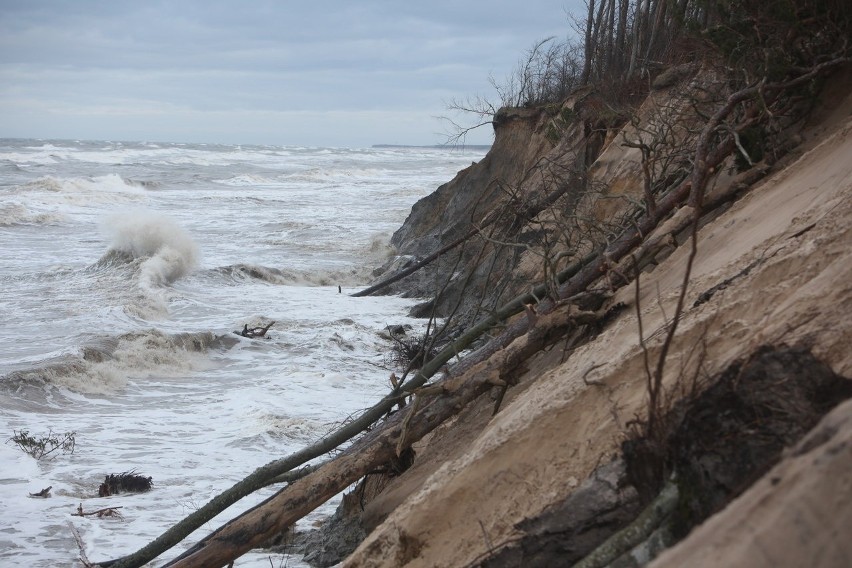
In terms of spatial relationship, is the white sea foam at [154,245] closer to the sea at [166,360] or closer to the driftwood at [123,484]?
the sea at [166,360]

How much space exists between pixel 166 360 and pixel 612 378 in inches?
360

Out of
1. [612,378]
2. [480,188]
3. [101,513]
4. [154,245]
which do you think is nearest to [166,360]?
[101,513]

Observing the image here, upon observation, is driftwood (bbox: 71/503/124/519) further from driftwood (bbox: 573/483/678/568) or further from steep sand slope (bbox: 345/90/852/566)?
driftwood (bbox: 573/483/678/568)

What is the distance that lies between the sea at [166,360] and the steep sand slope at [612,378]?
225 centimetres

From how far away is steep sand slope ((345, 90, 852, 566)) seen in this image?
2922mm

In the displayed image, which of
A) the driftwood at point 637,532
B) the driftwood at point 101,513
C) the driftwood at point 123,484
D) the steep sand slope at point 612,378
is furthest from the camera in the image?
the driftwood at point 123,484

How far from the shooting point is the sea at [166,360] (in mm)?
6727

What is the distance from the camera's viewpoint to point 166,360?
37.4ft

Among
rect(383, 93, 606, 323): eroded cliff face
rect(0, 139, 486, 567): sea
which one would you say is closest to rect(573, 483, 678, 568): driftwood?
rect(0, 139, 486, 567): sea

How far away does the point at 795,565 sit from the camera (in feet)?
5.46

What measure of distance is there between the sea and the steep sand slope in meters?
2.25

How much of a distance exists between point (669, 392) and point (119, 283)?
1566 cm

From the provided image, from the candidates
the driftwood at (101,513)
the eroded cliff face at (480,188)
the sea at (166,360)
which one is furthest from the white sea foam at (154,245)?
the driftwood at (101,513)

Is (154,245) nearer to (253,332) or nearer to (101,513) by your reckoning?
(253,332)
